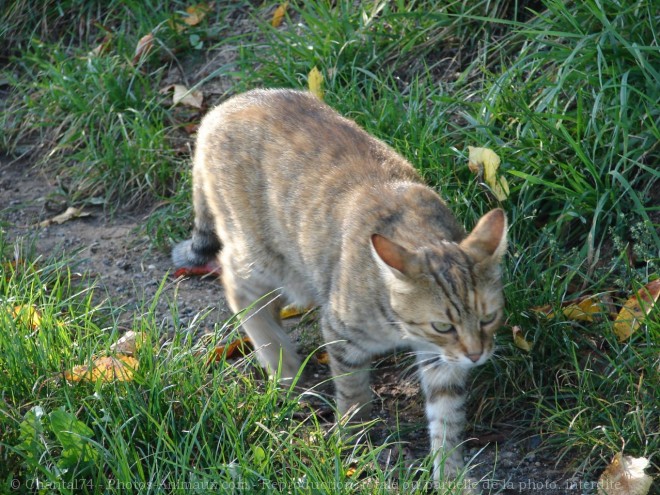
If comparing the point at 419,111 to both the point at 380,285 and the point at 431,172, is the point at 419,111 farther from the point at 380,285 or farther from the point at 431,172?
the point at 380,285

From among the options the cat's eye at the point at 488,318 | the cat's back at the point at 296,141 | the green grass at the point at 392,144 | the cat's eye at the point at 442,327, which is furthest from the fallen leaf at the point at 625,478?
the cat's back at the point at 296,141

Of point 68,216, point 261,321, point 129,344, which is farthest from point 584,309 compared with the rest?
point 68,216

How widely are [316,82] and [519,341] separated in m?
2.33

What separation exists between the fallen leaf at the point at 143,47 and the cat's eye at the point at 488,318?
4027 millimetres

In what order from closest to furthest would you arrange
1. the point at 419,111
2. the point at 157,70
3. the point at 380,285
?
the point at 380,285 → the point at 419,111 → the point at 157,70

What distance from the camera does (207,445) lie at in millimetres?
3996

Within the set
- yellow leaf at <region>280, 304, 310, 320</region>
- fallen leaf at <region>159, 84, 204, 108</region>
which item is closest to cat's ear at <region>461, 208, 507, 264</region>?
yellow leaf at <region>280, 304, 310, 320</region>

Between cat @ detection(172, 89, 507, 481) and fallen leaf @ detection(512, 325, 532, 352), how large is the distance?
294 mm

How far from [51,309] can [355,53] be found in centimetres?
280

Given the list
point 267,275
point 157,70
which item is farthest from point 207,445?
point 157,70

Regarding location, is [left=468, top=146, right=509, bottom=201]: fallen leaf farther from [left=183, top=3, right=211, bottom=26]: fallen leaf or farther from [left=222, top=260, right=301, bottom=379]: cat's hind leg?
[left=183, top=3, right=211, bottom=26]: fallen leaf

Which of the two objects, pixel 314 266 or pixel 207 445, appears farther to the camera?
pixel 314 266

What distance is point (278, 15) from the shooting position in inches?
282

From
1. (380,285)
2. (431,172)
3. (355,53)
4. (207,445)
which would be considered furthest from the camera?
(355,53)
